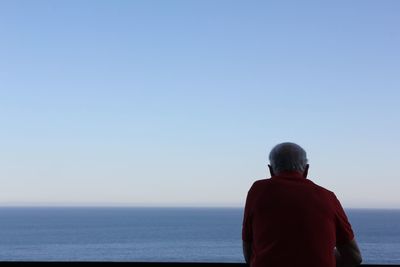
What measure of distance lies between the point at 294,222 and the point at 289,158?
0.73ft

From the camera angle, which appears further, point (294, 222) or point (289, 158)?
point (289, 158)

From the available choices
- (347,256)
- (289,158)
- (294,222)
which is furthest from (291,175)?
(347,256)

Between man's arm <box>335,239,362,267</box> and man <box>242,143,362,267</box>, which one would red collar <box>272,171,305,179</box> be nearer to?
man <box>242,143,362,267</box>

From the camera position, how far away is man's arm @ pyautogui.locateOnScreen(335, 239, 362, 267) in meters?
1.87

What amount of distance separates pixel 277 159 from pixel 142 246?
55.1 metres

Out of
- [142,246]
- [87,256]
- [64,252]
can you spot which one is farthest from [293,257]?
[142,246]

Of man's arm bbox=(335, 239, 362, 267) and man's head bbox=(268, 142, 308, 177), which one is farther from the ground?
man's head bbox=(268, 142, 308, 177)

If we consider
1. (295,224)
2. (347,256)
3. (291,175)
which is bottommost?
(347,256)

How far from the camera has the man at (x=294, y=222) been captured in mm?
1792

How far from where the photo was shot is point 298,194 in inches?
72.6

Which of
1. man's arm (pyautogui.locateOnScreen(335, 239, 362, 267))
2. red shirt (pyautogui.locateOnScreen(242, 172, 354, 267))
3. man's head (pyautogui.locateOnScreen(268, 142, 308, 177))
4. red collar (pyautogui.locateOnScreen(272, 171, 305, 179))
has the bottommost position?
man's arm (pyautogui.locateOnScreen(335, 239, 362, 267))

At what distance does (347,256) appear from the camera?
6.15 feet

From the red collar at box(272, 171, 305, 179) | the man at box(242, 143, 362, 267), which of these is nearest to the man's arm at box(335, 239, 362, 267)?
the man at box(242, 143, 362, 267)

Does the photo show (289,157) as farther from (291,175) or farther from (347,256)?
(347,256)
